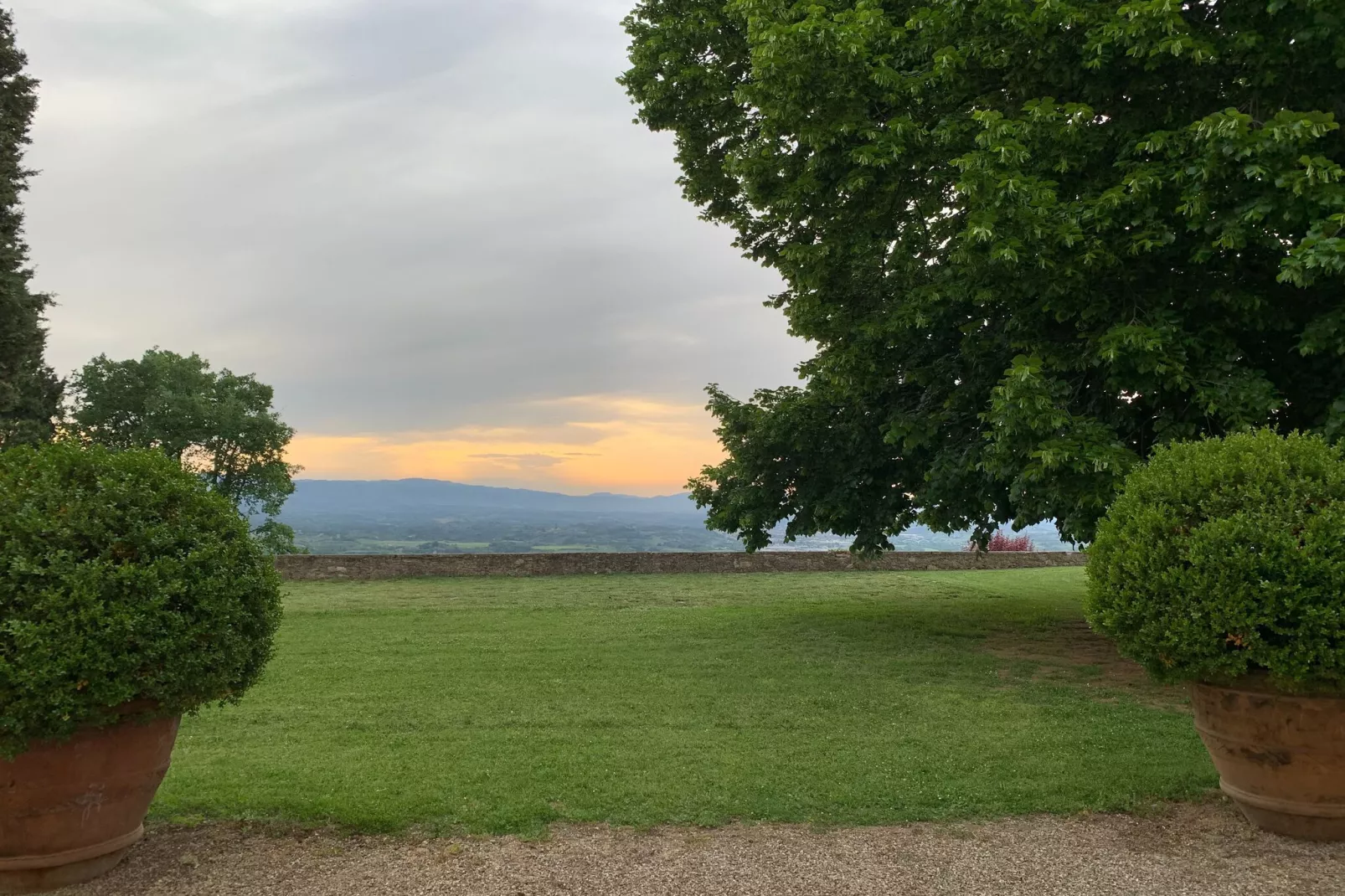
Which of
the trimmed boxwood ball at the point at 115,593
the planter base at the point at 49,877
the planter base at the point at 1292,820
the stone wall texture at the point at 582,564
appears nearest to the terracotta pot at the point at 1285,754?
the planter base at the point at 1292,820

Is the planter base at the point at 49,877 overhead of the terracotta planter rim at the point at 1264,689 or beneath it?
beneath

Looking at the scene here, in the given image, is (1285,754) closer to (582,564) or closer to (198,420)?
(582,564)

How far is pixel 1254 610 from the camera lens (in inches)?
182

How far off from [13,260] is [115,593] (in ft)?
72.4

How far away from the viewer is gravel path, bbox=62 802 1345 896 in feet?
14.5

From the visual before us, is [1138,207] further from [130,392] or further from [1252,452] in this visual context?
[130,392]

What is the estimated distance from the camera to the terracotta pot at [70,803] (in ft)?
13.9

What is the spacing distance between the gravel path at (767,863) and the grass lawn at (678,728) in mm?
300

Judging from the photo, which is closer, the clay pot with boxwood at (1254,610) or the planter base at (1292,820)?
the clay pot with boxwood at (1254,610)

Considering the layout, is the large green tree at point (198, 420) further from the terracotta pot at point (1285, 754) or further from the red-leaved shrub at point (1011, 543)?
the terracotta pot at point (1285, 754)

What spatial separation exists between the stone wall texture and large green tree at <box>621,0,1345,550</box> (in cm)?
1431

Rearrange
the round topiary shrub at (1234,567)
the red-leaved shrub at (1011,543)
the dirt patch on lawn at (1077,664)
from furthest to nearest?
the red-leaved shrub at (1011,543) → the dirt patch on lawn at (1077,664) → the round topiary shrub at (1234,567)

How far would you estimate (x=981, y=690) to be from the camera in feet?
31.5

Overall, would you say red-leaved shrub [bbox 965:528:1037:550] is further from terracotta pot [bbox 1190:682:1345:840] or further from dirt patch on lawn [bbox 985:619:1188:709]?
terracotta pot [bbox 1190:682:1345:840]
